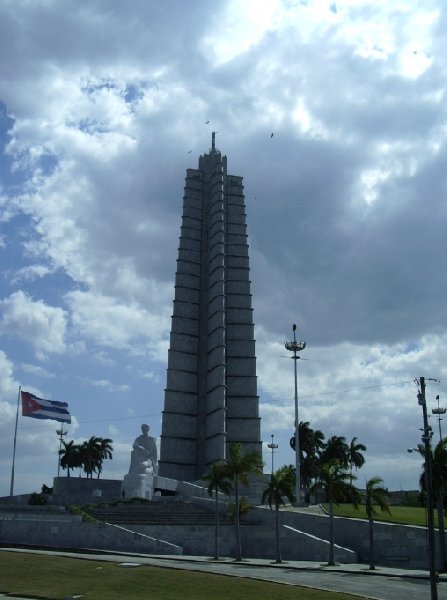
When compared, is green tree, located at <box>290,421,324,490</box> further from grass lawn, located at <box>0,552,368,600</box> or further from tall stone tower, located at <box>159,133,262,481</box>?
grass lawn, located at <box>0,552,368,600</box>

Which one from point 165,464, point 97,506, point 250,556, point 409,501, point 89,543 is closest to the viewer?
point 89,543

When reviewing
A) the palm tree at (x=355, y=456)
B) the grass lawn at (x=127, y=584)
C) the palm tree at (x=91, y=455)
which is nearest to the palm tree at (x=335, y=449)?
the palm tree at (x=355, y=456)

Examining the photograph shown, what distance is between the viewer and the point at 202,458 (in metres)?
77.8

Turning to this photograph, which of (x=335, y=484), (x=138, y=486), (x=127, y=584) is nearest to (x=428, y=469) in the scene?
(x=127, y=584)

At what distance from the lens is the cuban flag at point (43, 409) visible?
6375 cm

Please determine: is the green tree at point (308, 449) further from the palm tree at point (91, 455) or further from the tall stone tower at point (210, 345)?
the palm tree at point (91, 455)

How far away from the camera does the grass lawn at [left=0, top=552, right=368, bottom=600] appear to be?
24.5 metres

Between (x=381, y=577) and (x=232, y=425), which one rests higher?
(x=232, y=425)

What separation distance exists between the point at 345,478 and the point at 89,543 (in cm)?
1580

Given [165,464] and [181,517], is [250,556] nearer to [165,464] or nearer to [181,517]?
[181,517]

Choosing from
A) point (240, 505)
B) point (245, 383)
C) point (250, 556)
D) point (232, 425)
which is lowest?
point (250, 556)

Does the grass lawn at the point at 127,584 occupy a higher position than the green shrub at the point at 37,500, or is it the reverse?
the green shrub at the point at 37,500

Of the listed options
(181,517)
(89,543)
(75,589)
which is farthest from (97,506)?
(75,589)

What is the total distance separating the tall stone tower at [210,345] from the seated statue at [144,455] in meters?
9.31
